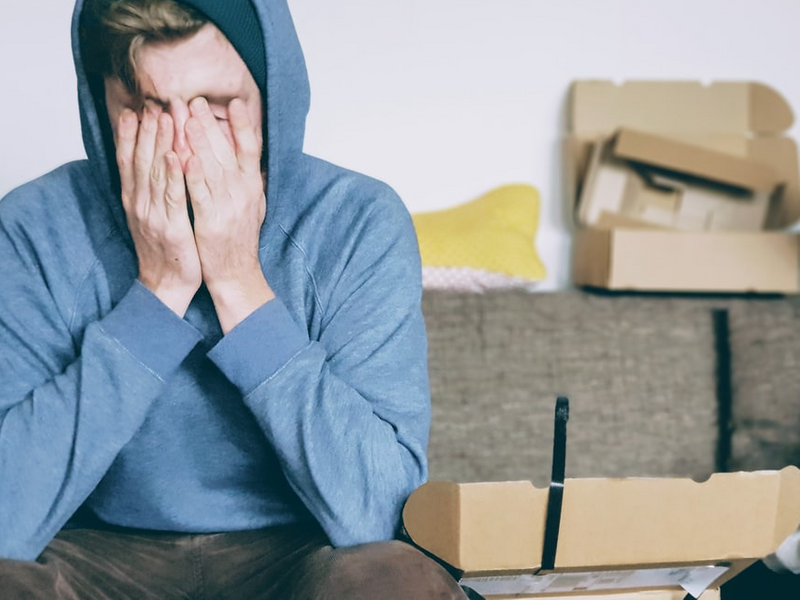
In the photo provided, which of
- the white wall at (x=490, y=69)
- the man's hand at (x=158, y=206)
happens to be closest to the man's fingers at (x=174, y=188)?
the man's hand at (x=158, y=206)

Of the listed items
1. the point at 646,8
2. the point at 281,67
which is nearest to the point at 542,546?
the point at 281,67

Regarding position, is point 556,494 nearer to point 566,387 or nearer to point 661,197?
point 566,387

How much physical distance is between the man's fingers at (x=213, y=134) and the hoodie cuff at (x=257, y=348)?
0.55ft

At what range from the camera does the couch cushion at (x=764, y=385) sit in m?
1.78

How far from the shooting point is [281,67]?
1.14 metres

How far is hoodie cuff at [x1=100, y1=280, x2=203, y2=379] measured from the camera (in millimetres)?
1050

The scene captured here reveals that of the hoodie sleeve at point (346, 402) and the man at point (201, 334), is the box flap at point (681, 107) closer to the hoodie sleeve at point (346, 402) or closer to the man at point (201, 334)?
the man at point (201, 334)

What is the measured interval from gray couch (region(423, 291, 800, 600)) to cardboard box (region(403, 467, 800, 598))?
0.76 m

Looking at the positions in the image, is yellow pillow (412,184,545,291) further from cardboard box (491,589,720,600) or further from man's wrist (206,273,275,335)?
cardboard box (491,589,720,600)

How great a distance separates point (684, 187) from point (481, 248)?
0.49 m

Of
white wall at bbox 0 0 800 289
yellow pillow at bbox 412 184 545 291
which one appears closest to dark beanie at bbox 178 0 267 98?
yellow pillow at bbox 412 184 545 291

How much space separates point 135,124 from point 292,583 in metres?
0.51

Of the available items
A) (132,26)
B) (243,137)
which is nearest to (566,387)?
(243,137)

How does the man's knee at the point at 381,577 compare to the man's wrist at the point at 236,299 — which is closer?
the man's knee at the point at 381,577
